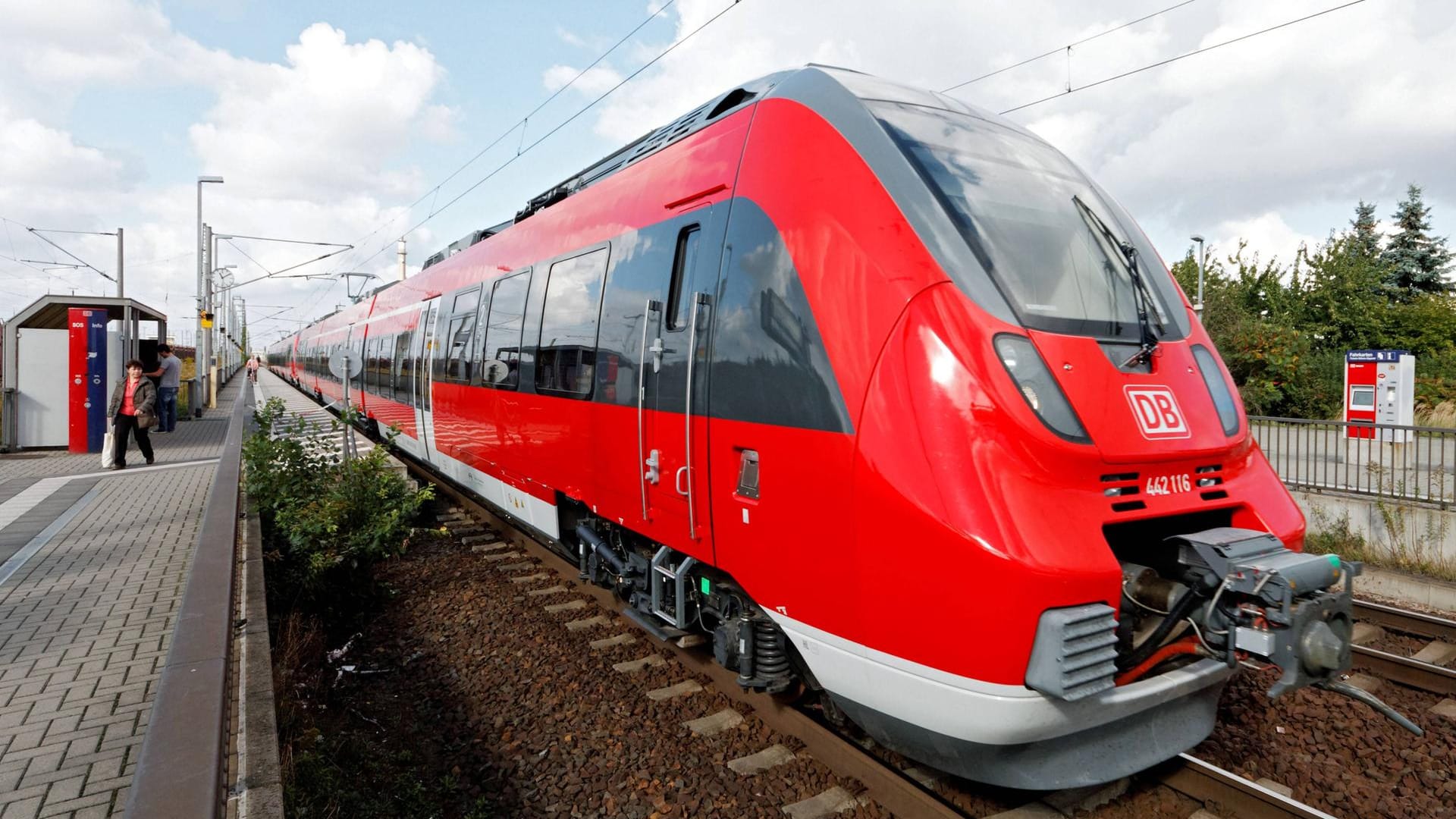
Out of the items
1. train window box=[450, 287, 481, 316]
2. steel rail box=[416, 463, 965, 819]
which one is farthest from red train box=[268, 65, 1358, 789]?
train window box=[450, 287, 481, 316]

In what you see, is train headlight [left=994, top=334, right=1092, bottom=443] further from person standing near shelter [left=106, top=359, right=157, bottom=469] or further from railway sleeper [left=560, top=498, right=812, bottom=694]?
person standing near shelter [left=106, top=359, right=157, bottom=469]

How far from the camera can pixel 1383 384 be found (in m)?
12.1

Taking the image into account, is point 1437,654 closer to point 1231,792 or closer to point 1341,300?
point 1231,792

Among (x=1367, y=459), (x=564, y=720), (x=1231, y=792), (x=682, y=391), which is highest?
(x=682, y=391)

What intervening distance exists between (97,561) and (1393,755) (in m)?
8.86

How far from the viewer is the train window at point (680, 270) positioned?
14.3 feet

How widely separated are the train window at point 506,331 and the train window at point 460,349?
63 centimetres

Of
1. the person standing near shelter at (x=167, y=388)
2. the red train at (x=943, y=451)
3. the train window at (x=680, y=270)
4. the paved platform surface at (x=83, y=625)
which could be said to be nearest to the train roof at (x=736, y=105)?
the red train at (x=943, y=451)

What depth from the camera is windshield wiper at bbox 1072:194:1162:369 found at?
11.4ft

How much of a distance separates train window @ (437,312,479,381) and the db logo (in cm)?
624

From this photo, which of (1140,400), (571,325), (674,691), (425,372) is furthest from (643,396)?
(425,372)

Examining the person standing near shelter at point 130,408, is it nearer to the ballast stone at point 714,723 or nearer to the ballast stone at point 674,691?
the ballast stone at point 674,691

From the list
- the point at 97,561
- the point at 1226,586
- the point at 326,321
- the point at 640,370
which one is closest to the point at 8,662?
the point at 97,561

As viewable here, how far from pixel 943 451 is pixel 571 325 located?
10.9 ft
